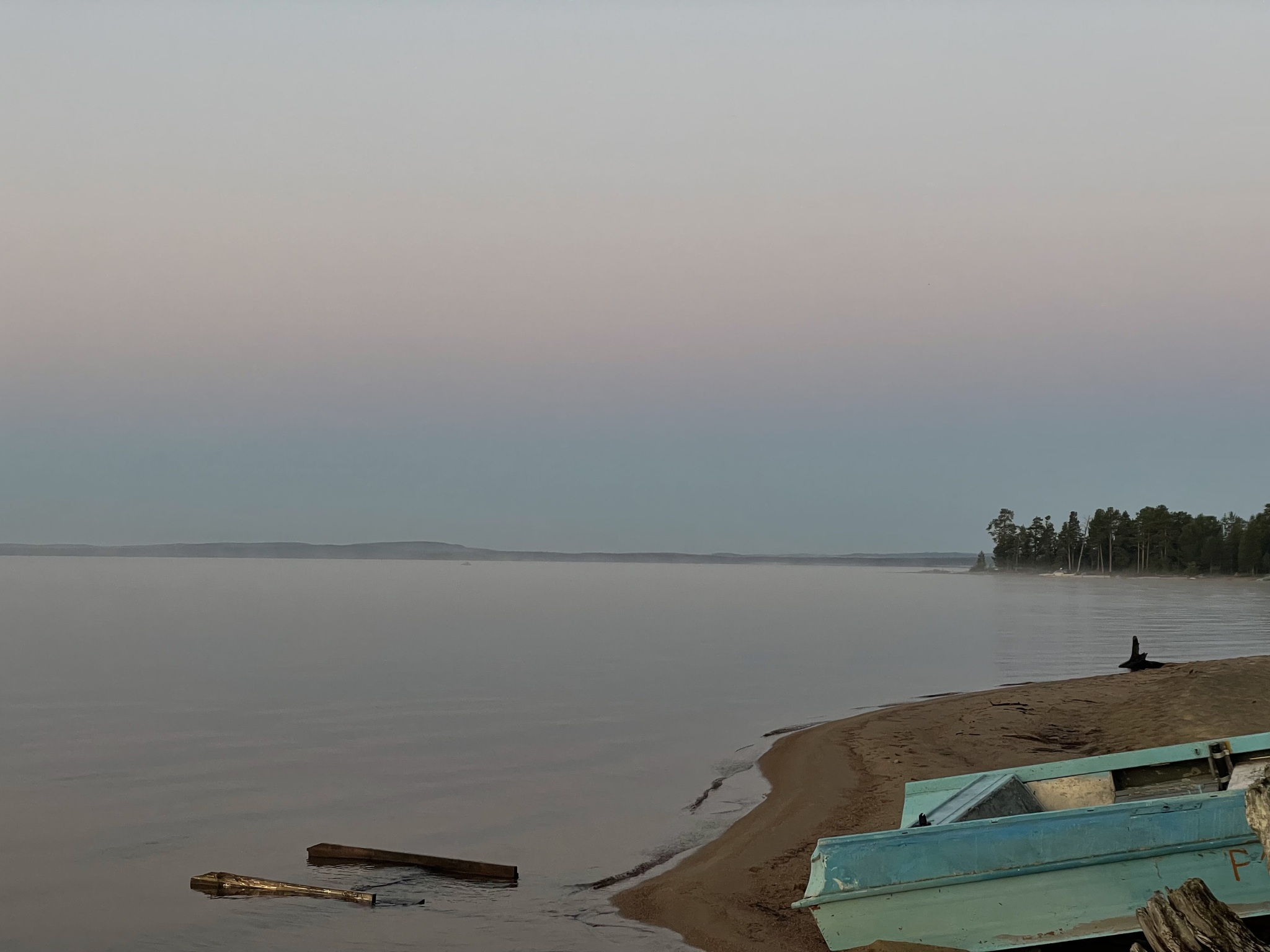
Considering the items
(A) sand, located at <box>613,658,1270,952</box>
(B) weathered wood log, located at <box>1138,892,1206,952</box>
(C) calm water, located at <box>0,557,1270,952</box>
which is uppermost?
(B) weathered wood log, located at <box>1138,892,1206,952</box>

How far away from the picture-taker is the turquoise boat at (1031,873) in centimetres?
753

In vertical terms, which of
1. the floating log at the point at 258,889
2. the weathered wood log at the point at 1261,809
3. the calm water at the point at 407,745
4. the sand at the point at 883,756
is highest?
the weathered wood log at the point at 1261,809

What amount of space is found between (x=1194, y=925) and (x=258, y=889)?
917cm

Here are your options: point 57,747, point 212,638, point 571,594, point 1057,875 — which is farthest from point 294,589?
point 1057,875

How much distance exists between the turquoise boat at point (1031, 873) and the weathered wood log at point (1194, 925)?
186cm

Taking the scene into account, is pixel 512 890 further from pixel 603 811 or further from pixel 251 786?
pixel 251 786

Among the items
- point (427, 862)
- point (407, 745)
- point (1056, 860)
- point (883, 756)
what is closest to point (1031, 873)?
point (1056, 860)

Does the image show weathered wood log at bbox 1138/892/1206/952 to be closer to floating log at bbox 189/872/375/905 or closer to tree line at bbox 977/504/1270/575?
floating log at bbox 189/872/375/905

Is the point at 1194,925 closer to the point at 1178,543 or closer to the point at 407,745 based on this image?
the point at 407,745

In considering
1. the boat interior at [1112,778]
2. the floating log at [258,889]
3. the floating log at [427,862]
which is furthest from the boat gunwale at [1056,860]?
the floating log at [258,889]

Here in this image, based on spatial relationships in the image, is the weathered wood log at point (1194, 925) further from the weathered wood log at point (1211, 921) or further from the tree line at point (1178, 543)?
the tree line at point (1178, 543)

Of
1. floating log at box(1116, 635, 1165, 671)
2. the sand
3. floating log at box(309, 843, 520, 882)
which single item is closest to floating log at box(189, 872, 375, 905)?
floating log at box(309, 843, 520, 882)

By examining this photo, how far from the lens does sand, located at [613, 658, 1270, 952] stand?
411 inches

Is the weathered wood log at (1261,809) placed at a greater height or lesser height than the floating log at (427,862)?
greater
